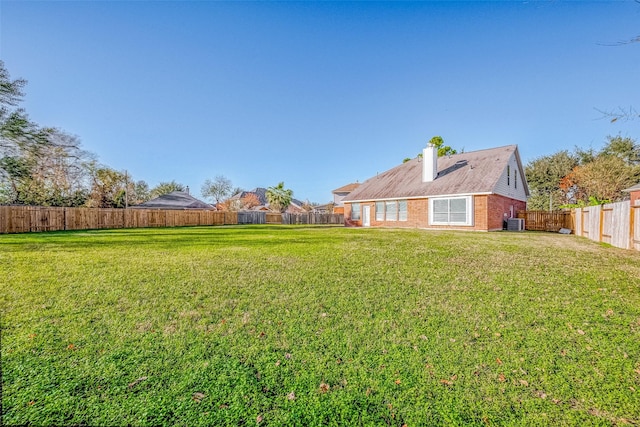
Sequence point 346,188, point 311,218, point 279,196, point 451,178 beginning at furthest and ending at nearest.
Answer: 1. point 346,188
2. point 279,196
3. point 311,218
4. point 451,178

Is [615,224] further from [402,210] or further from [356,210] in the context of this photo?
[356,210]

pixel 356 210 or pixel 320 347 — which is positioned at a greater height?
pixel 356 210

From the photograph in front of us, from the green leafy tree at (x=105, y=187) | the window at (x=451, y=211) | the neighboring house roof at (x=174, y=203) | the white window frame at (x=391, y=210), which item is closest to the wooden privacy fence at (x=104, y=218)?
the neighboring house roof at (x=174, y=203)

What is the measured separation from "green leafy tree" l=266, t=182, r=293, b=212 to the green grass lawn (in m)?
34.4

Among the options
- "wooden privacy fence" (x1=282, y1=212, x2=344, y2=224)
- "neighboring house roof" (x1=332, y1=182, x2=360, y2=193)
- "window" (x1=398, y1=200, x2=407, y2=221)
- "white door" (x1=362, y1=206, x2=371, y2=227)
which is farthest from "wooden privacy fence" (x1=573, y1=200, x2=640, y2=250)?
"neighboring house roof" (x1=332, y1=182, x2=360, y2=193)

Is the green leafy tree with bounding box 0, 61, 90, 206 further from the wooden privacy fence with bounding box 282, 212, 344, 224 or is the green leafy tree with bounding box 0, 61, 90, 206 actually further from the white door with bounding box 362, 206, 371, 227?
the white door with bounding box 362, 206, 371, 227

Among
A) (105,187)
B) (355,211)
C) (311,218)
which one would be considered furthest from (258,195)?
(355,211)

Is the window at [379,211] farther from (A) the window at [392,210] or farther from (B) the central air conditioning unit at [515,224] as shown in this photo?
(B) the central air conditioning unit at [515,224]

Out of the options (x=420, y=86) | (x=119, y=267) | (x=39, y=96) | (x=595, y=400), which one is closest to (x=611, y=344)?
(x=595, y=400)

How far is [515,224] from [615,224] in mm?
8564

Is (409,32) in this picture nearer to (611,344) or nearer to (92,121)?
(611,344)

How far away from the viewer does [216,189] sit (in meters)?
50.2

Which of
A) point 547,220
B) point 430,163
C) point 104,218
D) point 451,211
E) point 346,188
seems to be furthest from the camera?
point 346,188

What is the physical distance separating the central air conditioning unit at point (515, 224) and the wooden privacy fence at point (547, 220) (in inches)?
42.2
